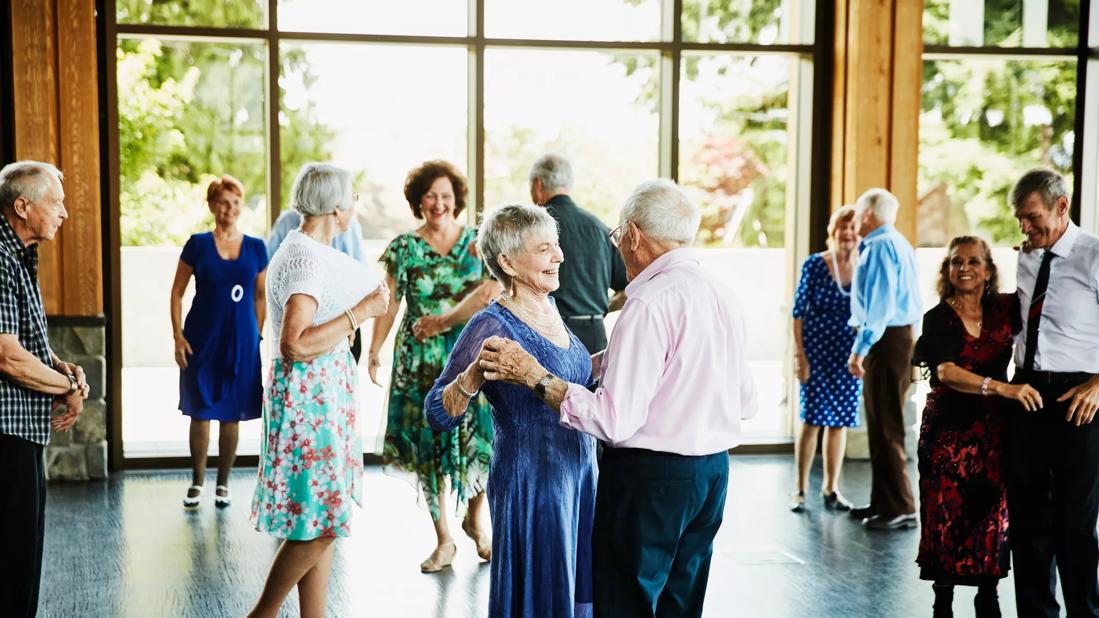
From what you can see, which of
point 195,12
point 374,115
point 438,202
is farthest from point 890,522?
point 195,12

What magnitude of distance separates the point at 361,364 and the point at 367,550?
2762 mm

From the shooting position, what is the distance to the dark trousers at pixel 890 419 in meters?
6.04

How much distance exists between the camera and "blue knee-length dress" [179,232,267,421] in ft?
20.8

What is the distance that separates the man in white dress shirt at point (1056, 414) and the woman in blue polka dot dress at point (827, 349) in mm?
1942

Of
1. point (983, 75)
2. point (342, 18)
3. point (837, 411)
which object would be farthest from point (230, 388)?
point (983, 75)

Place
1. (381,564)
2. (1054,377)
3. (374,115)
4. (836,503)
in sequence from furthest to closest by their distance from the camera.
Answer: (374,115), (836,503), (381,564), (1054,377)

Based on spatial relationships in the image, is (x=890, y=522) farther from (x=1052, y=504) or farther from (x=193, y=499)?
(x=193, y=499)

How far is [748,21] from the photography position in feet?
25.8

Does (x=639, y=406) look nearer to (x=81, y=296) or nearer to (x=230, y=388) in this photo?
(x=230, y=388)

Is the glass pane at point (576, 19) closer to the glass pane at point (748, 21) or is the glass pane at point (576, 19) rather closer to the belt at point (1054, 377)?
the glass pane at point (748, 21)

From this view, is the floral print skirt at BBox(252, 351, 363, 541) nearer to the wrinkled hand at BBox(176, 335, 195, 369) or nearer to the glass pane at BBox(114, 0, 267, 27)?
the wrinkled hand at BBox(176, 335, 195, 369)

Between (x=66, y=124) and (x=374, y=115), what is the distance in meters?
1.82

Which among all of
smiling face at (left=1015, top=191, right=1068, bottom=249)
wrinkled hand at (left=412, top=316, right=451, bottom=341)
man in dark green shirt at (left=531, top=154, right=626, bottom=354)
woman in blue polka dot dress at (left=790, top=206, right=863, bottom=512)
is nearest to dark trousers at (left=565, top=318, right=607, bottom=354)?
man in dark green shirt at (left=531, top=154, right=626, bottom=354)

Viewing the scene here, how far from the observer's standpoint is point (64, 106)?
690 cm
